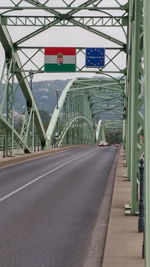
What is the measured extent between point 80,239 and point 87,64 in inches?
1158

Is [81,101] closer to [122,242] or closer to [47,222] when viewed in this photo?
[47,222]

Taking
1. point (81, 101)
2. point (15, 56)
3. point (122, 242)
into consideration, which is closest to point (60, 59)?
point (15, 56)

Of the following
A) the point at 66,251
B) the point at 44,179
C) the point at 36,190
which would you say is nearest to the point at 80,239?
the point at 66,251

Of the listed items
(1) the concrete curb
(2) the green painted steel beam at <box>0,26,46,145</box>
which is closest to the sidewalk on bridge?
(1) the concrete curb

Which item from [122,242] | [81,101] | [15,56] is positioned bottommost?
[122,242]

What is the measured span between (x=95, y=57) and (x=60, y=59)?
2.25 metres

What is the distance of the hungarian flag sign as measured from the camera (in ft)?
122

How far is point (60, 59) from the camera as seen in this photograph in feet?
125

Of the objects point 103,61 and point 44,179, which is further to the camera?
point 103,61

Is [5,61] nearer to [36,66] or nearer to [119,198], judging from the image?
[36,66]

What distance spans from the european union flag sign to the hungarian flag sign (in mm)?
1097

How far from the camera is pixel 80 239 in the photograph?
372 inches

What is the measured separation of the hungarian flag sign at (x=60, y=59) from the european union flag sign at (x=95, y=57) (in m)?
1.10

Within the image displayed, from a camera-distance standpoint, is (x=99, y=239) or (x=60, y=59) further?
(x=60, y=59)
